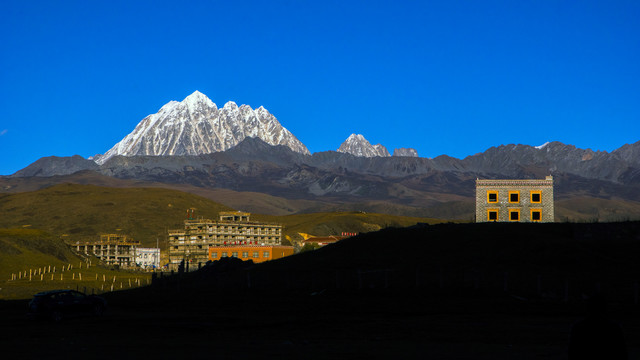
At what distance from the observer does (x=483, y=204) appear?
4919 inches

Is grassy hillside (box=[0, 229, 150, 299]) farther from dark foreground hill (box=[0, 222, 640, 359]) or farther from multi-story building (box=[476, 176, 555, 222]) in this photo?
multi-story building (box=[476, 176, 555, 222])

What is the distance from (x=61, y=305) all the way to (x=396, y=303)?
2390 cm

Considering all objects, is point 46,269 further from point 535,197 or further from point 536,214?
point 535,197

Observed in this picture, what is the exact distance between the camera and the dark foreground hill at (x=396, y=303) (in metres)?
30.2

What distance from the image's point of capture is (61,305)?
4331cm

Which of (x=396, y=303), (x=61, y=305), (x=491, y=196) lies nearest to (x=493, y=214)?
(x=491, y=196)

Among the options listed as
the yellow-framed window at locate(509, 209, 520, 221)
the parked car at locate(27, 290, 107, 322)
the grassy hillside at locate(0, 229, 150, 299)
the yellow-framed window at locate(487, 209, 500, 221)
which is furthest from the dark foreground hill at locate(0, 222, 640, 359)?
the grassy hillside at locate(0, 229, 150, 299)

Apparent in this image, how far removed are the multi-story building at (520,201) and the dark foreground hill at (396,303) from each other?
30.8 meters

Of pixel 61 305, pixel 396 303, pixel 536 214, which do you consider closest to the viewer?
pixel 61 305

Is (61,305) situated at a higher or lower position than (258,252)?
lower

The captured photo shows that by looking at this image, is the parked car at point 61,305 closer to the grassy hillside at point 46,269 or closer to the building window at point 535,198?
the grassy hillside at point 46,269

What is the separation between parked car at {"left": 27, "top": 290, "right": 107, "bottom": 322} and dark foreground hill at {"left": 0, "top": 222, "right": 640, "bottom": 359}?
96cm

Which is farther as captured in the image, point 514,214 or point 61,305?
point 514,214

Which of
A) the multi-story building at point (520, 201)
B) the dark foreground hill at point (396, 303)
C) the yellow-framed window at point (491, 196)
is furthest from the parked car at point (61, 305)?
the yellow-framed window at point (491, 196)
